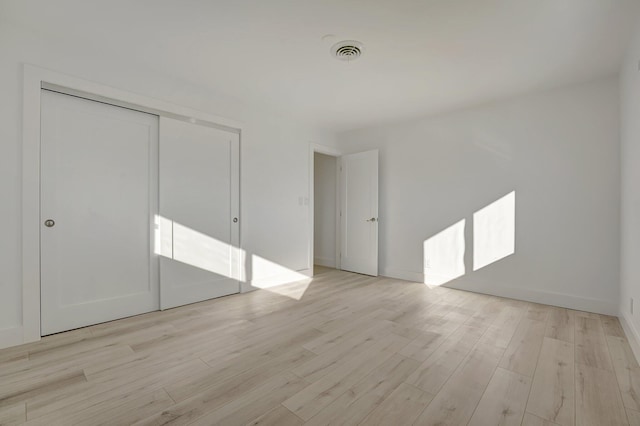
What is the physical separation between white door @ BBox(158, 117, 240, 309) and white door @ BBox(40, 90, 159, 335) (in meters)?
0.13

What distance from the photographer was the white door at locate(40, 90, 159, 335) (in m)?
2.55

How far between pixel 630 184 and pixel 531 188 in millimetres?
1006

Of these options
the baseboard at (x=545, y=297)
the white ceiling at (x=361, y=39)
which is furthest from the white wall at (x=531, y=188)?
the white ceiling at (x=361, y=39)

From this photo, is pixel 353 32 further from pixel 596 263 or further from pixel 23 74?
pixel 596 263

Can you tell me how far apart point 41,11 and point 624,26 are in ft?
14.4

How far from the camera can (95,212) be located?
2777mm

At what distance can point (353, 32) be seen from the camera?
236 centimetres

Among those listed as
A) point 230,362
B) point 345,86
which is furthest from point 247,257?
point 345,86

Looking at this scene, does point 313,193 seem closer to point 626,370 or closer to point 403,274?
point 403,274

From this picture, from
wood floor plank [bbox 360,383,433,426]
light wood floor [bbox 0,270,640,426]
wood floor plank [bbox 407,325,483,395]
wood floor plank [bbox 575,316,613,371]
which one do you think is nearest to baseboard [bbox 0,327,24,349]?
light wood floor [bbox 0,270,640,426]

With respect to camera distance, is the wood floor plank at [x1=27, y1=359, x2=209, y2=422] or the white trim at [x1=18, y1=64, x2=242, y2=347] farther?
the white trim at [x1=18, y1=64, x2=242, y2=347]

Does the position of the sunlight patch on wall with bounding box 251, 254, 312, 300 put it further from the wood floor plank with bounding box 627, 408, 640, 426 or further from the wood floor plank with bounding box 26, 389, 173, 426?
the wood floor plank with bounding box 627, 408, 640, 426

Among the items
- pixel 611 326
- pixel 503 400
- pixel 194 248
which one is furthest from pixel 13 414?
pixel 611 326

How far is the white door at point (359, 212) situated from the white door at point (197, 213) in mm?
2156
